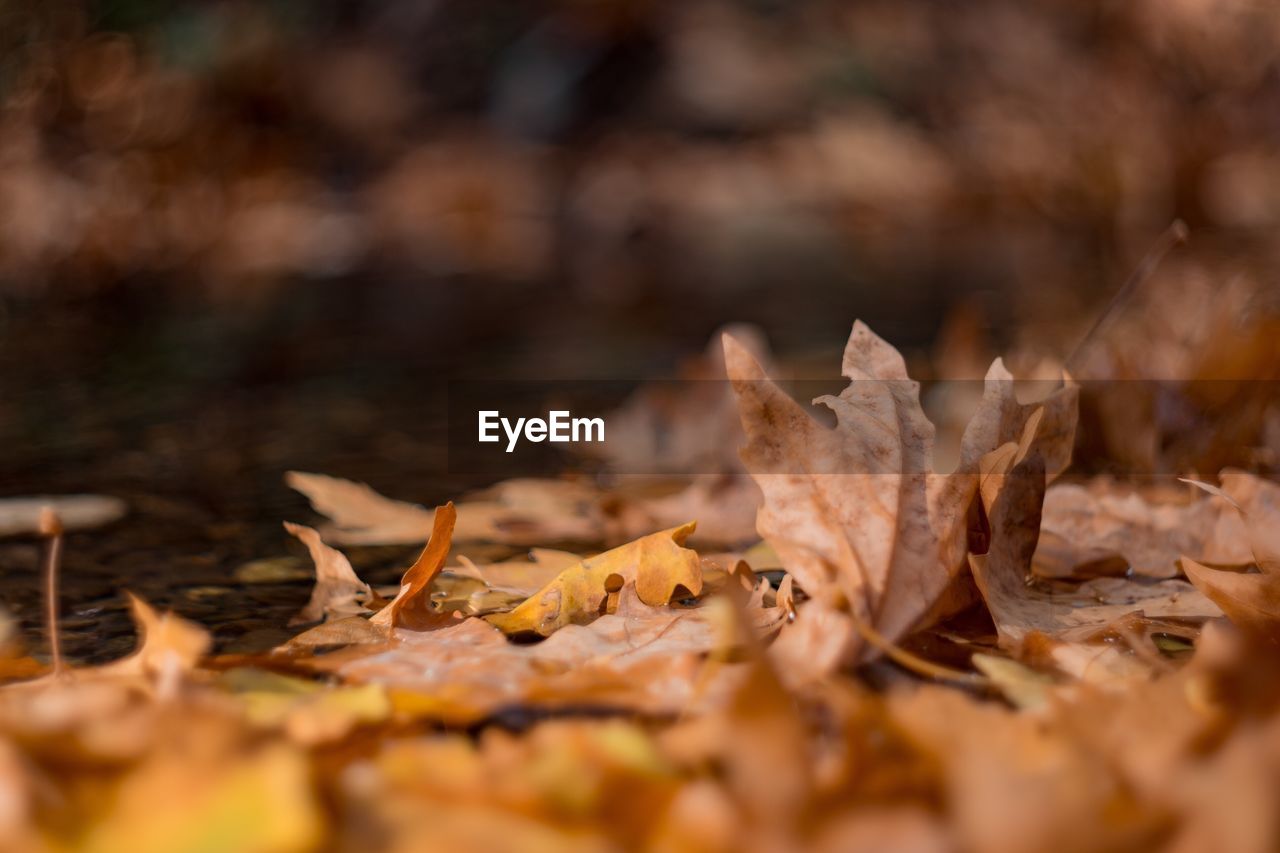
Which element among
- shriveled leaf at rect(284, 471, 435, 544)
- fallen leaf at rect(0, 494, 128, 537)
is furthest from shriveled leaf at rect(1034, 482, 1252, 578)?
fallen leaf at rect(0, 494, 128, 537)

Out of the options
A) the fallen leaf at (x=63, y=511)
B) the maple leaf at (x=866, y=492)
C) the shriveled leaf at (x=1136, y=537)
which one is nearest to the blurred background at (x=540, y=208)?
the fallen leaf at (x=63, y=511)

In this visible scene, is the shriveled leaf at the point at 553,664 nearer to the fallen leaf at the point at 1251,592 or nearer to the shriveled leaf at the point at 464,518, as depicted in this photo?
the fallen leaf at the point at 1251,592

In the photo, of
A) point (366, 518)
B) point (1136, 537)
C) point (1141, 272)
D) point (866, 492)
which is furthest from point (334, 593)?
point (1141, 272)

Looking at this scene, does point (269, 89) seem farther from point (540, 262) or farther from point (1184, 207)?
point (1184, 207)

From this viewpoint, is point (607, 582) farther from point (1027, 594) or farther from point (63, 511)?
point (63, 511)

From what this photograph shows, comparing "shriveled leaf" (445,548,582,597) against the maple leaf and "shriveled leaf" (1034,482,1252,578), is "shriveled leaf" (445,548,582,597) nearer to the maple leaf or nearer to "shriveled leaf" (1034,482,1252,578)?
the maple leaf

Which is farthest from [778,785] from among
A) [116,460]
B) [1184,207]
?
[1184,207]
